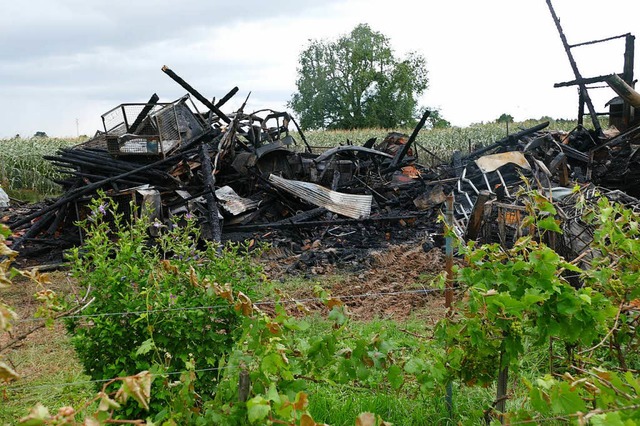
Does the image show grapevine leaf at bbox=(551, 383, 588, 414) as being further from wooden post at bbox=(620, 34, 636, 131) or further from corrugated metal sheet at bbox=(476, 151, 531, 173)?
wooden post at bbox=(620, 34, 636, 131)

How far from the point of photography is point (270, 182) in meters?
13.0

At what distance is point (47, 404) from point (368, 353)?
3265mm

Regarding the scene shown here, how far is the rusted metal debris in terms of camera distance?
11625 millimetres

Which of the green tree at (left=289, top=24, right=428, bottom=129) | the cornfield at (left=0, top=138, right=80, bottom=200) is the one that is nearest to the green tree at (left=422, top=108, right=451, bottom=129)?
the green tree at (left=289, top=24, right=428, bottom=129)

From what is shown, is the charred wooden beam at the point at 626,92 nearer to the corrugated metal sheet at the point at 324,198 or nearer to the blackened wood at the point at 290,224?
the blackened wood at the point at 290,224

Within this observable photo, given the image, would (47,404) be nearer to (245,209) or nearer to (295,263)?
(295,263)

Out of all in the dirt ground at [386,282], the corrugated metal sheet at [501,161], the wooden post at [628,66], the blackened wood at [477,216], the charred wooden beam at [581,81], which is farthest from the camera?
the wooden post at [628,66]

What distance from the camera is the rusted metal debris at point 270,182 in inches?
458

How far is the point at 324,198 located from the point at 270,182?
1.24 m

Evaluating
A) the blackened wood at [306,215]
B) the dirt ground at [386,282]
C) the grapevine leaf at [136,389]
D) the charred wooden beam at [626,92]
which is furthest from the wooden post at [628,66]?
the grapevine leaf at [136,389]

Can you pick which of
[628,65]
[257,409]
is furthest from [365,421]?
[628,65]

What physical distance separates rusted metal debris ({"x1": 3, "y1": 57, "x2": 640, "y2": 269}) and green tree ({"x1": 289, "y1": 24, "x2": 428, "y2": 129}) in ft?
141

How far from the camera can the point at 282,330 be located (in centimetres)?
303

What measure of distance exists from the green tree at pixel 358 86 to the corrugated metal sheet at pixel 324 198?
145 feet
